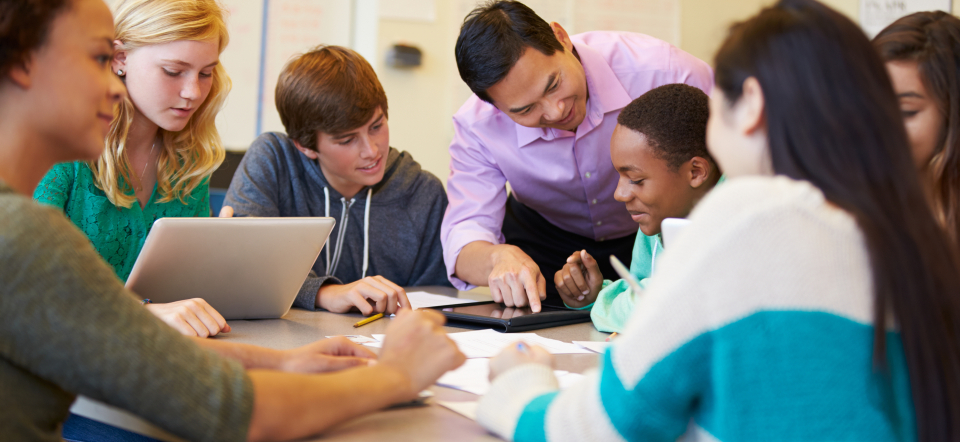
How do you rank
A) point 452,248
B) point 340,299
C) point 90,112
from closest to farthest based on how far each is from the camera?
point 90,112, point 340,299, point 452,248

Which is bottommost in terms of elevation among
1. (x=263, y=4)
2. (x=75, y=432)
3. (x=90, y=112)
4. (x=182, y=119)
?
(x=75, y=432)

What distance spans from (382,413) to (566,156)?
134 centimetres

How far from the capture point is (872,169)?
1.95ft

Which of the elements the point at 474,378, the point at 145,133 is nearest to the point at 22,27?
the point at 474,378

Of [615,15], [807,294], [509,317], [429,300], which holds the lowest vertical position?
[429,300]

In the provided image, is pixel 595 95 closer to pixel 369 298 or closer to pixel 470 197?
pixel 470 197

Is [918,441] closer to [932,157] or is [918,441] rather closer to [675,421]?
[675,421]

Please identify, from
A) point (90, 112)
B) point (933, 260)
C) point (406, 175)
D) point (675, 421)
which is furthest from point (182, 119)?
point (933, 260)

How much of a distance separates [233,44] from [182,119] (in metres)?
1.54

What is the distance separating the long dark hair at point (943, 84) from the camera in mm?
1060

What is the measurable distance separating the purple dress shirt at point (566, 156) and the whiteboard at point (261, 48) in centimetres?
125

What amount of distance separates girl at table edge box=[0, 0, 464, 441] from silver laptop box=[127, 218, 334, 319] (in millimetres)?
446

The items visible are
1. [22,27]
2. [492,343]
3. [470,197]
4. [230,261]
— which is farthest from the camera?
[470,197]

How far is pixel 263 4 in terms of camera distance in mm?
3025
